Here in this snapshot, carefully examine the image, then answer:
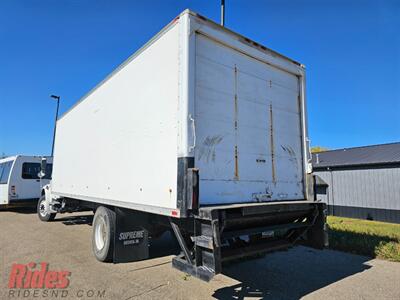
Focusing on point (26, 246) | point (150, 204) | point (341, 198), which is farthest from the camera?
point (341, 198)

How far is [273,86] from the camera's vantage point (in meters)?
5.20

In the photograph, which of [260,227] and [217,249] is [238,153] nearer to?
[260,227]

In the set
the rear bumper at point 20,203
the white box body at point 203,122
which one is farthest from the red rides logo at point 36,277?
the rear bumper at point 20,203

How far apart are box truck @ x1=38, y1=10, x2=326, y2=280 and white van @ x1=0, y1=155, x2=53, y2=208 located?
9641mm

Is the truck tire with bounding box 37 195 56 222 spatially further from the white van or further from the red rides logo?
the red rides logo

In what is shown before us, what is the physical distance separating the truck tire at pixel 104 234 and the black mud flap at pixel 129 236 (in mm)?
124

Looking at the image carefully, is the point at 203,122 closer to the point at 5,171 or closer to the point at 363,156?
the point at 5,171

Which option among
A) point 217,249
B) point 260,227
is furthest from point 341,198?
point 217,249

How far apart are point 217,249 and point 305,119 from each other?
3258 millimetres

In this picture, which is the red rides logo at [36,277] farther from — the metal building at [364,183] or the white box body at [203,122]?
the metal building at [364,183]

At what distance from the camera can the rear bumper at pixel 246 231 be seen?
3.51 meters

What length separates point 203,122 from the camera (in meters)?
4.09

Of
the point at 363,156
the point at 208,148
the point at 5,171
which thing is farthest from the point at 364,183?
the point at 5,171

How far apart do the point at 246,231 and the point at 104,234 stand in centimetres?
317
